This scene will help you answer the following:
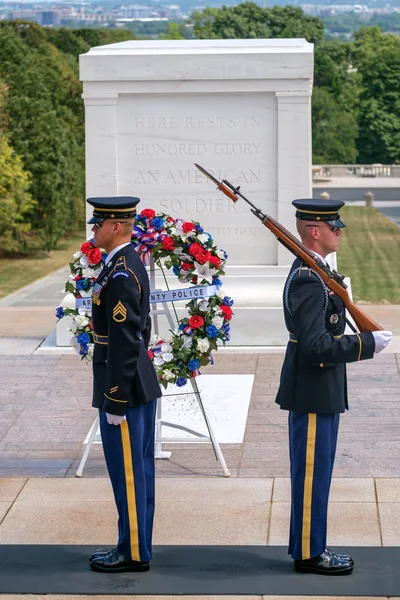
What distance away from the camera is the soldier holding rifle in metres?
4.87

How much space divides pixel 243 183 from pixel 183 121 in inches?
30.8

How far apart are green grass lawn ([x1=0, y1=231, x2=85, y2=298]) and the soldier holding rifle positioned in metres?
12.6

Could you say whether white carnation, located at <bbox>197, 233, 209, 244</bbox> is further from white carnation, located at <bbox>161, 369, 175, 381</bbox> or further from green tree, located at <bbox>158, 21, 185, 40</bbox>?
green tree, located at <bbox>158, 21, 185, 40</bbox>

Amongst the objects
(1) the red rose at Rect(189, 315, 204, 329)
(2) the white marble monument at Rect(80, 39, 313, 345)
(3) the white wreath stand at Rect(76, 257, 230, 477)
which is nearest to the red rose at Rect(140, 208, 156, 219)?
(3) the white wreath stand at Rect(76, 257, 230, 477)

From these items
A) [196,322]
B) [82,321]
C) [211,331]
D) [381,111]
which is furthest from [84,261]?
[381,111]

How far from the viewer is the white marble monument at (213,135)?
33.8 ft

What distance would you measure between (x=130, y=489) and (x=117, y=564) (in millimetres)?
359

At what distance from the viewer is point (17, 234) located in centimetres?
2436

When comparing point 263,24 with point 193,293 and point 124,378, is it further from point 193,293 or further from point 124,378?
point 124,378

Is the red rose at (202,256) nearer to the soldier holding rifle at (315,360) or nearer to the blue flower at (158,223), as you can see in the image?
the blue flower at (158,223)

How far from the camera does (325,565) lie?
5.08 metres

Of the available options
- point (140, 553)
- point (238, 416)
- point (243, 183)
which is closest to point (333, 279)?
point (140, 553)

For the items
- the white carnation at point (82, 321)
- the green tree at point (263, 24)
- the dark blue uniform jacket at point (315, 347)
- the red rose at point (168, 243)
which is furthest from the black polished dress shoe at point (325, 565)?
the green tree at point (263, 24)

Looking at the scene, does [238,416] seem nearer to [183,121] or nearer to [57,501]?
[57,501]
